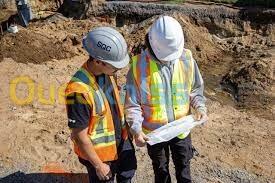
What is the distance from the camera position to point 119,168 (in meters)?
3.59

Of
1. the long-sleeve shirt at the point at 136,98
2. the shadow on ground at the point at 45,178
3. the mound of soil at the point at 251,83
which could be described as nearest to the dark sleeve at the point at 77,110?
the long-sleeve shirt at the point at 136,98

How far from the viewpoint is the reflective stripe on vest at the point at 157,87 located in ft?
11.2

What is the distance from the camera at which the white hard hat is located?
3281mm

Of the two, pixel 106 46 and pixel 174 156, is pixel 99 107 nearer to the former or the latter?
pixel 106 46

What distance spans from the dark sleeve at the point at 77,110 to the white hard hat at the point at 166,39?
688mm

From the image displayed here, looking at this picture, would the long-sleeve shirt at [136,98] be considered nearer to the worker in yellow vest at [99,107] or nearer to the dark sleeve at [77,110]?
the worker in yellow vest at [99,107]

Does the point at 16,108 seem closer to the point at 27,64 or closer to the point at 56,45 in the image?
the point at 27,64

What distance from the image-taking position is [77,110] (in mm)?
3008

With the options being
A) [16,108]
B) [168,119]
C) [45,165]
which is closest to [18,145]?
[45,165]

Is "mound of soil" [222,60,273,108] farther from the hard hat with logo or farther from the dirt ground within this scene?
the hard hat with logo

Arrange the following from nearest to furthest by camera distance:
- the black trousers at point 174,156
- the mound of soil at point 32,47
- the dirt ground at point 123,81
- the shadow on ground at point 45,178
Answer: the black trousers at point 174,156 → the shadow on ground at point 45,178 → the dirt ground at point 123,81 → the mound of soil at point 32,47

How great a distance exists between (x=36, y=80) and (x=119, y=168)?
12.6 feet

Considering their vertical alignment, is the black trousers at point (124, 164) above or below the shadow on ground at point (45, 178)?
above

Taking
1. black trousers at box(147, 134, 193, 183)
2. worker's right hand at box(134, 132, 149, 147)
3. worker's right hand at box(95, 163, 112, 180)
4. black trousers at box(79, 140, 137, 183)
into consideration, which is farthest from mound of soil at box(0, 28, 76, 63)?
worker's right hand at box(95, 163, 112, 180)
